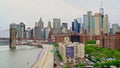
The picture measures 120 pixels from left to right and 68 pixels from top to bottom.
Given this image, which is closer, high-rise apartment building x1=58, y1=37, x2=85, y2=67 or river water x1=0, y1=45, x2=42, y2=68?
high-rise apartment building x1=58, y1=37, x2=85, y2=67

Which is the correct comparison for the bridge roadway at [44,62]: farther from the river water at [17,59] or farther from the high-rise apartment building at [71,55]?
the high-rise apartment building at [71,55]

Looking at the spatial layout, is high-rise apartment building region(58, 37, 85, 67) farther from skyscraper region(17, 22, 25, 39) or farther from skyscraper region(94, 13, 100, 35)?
skyscraper region(17, 22, 25, 39)

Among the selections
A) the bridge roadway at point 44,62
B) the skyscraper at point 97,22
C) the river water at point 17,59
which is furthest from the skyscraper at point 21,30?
the bridge roadway at point 44,62

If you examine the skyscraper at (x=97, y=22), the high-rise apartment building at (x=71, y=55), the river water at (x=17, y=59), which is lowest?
the river water at (x=17, y=59)

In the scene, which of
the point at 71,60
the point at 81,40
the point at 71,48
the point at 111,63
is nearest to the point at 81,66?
the point at 111,63

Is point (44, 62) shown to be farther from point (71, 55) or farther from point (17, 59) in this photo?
point (17, 59)

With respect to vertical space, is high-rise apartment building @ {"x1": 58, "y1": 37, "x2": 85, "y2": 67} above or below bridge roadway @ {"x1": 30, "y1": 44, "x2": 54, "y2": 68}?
above

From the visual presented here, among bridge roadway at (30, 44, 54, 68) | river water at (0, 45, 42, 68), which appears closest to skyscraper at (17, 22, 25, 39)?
river water at (0, 45, 42, 68)

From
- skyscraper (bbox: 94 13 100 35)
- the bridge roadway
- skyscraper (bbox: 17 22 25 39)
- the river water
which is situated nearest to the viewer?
the bridge roadway

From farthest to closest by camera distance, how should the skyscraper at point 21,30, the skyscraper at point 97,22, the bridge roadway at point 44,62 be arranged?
1. the skyscraper at point 21,30
2. the skyscraper at point 97,22
3. the bridge roadway at point 44,62

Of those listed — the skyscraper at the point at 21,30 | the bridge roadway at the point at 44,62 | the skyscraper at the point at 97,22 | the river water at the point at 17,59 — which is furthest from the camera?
the skyscraper at the point at 21,30

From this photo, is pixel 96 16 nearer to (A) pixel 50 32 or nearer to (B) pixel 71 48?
(A) pixel 50 32
